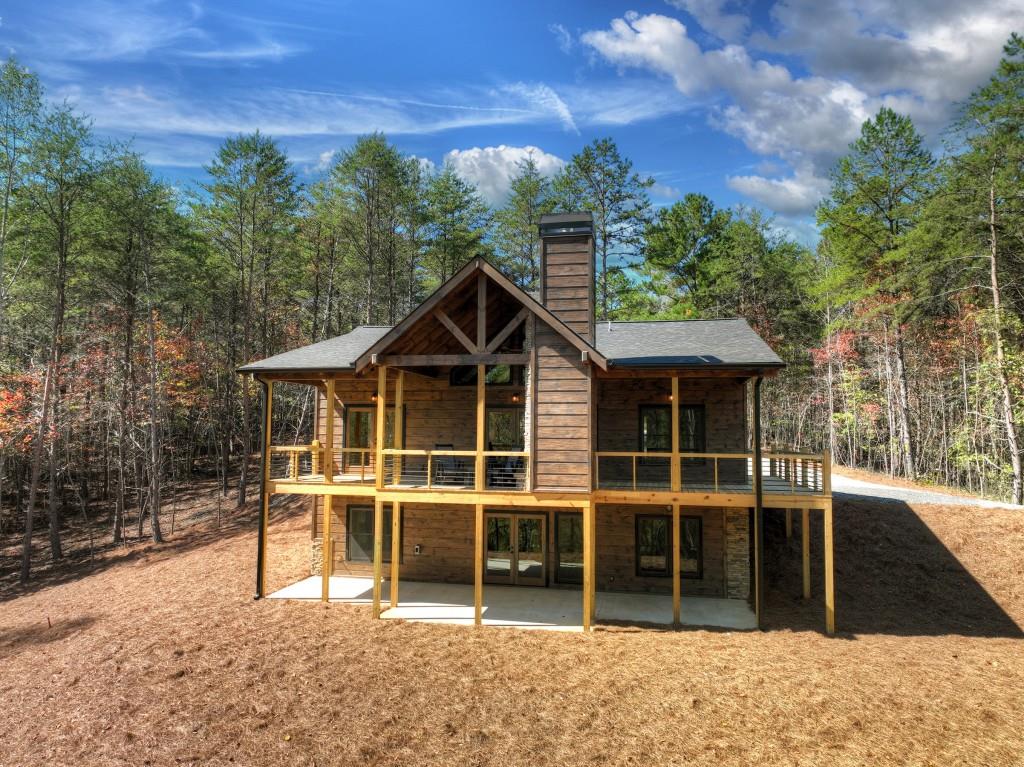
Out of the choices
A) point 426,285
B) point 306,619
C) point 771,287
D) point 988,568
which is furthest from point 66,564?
point 771,287

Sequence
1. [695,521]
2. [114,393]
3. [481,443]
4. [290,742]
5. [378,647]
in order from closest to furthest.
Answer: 1. [290,742]
2. [378,647]
3. [481,443]
4. [695,521]
5. [114,393]

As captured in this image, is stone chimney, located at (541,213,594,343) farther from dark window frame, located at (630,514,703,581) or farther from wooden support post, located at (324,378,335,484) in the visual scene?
wooden support post, located at (324,378,335,484)

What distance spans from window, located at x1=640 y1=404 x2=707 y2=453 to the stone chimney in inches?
127

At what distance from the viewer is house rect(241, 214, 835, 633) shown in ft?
35.1

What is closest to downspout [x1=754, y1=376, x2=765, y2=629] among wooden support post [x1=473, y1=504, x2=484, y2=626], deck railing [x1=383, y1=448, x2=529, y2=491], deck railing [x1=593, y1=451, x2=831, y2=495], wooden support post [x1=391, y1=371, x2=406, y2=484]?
deck railing [x1=593, y1=451, x2=831, y2=495]

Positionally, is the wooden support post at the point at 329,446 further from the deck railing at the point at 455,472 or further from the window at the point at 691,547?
the window at the point at 691,547

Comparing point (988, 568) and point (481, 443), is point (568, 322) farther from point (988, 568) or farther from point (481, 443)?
point (988, 568)

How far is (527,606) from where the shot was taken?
39.4 feet

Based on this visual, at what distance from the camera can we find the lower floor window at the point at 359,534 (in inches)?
578

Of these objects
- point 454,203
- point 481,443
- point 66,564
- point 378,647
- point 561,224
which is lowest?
point 66,564

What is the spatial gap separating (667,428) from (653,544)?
9.44 feet

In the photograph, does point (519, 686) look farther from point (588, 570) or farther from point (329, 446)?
point (329, 446)

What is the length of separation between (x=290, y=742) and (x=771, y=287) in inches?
1270

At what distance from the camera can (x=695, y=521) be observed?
513 inches
